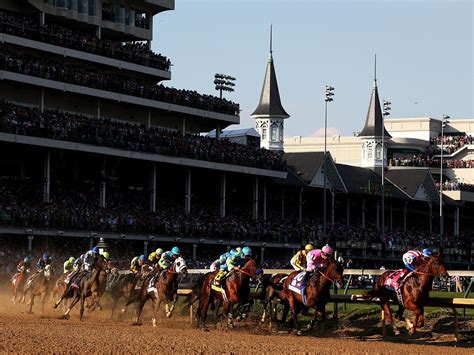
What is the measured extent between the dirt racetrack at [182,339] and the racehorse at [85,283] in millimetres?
660

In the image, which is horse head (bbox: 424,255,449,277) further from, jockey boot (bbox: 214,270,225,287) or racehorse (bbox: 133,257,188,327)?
racehorse (bbox: 133,257,188,327)

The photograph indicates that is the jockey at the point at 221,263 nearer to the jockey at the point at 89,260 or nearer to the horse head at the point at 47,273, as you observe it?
the jockey at the point at 89,260

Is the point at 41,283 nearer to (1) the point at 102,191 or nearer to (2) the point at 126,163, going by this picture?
(1) the point at 102,191

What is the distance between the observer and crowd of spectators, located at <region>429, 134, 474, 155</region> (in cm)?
10375

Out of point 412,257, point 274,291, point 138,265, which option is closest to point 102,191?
point 138,265

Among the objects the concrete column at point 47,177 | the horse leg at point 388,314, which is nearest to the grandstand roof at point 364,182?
the concrete column at point 47,177

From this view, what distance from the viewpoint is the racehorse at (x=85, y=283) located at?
30.5 m

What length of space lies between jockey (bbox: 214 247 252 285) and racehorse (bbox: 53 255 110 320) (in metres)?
4.23

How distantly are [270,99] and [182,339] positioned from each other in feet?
203

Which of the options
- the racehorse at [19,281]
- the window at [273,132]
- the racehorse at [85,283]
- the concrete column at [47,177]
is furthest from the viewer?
the window at [273,132]

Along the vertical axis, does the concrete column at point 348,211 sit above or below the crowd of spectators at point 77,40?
below

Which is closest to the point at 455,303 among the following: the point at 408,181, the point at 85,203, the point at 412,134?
the point at 85,203

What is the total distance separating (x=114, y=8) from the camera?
205ft

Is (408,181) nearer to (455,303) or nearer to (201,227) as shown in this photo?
(201,227)
